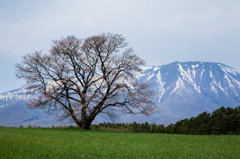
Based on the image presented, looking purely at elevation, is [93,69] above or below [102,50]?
below

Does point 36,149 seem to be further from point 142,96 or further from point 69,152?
point 142,96

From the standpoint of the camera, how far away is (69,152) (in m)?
12.2

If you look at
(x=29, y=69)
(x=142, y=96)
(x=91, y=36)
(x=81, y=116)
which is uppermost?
(x=91, y=36)

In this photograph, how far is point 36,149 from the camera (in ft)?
41.6

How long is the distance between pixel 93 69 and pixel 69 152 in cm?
2142

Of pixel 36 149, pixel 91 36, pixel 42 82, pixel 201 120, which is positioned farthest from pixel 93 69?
pixel 36 149

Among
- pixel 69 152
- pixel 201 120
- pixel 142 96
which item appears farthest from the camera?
pixel 201 120

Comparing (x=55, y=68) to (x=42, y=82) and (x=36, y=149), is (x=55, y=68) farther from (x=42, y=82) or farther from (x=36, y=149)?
(x=36, y=149)

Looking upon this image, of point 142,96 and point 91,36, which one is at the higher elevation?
point 91,36

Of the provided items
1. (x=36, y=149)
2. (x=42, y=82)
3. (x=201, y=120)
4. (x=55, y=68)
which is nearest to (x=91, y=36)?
(x=55, y=68)

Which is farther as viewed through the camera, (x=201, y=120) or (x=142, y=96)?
(x=201, y=120)

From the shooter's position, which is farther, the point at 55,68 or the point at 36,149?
the point at 55,68

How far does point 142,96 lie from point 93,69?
6925mm

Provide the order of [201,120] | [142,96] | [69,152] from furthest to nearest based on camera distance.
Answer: [201,120] < [142,96] < [69,152]
